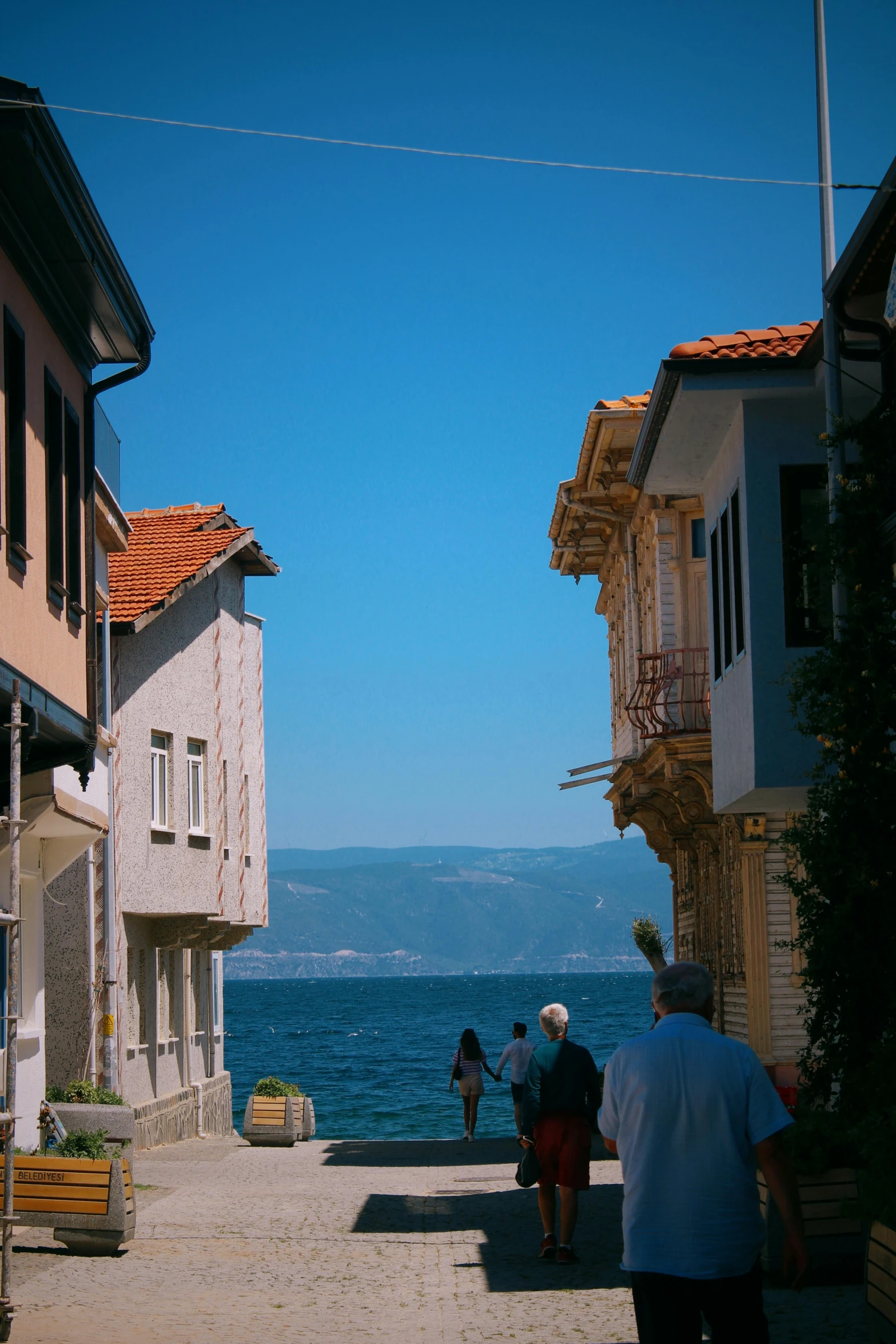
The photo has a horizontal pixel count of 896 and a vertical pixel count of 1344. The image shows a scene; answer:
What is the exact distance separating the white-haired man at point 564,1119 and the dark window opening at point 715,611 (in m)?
5.17

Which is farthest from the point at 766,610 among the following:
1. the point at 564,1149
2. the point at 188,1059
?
the point at 188,1059

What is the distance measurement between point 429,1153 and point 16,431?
15708 mm

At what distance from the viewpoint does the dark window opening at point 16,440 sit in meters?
11.8

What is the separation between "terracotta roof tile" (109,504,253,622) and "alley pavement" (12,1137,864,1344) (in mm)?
9296

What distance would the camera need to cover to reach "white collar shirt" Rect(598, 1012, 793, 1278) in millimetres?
5723

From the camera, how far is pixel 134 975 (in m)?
26.2

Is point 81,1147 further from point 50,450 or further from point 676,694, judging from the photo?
point 676,694

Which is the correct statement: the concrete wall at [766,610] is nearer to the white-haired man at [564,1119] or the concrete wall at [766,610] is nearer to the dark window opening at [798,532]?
the dark window opening at [798,532]

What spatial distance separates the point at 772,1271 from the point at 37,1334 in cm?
457

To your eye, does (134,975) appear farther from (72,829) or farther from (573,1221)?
(573,1221)

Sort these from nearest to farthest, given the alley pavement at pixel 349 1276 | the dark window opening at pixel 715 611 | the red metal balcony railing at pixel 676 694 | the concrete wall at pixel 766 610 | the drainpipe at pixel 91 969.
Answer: the alley pavement at pixel 349 1276 < the concrete wall at pixel 766 610 < the dark window opening at pixel 715 611 < the red metal balcony railing at pixel 676 694 < the drainpipe at pixel 91 969

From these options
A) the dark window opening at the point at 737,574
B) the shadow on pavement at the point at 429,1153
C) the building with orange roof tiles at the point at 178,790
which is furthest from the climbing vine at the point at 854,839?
the building with orange roof tiles at the point at 178,790

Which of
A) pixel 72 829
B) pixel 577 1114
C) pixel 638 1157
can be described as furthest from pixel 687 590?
pixel 638 1157

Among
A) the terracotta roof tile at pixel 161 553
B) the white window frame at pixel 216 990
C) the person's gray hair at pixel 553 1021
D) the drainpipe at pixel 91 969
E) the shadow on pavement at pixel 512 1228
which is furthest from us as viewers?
the white window frame at pixel 216 990
